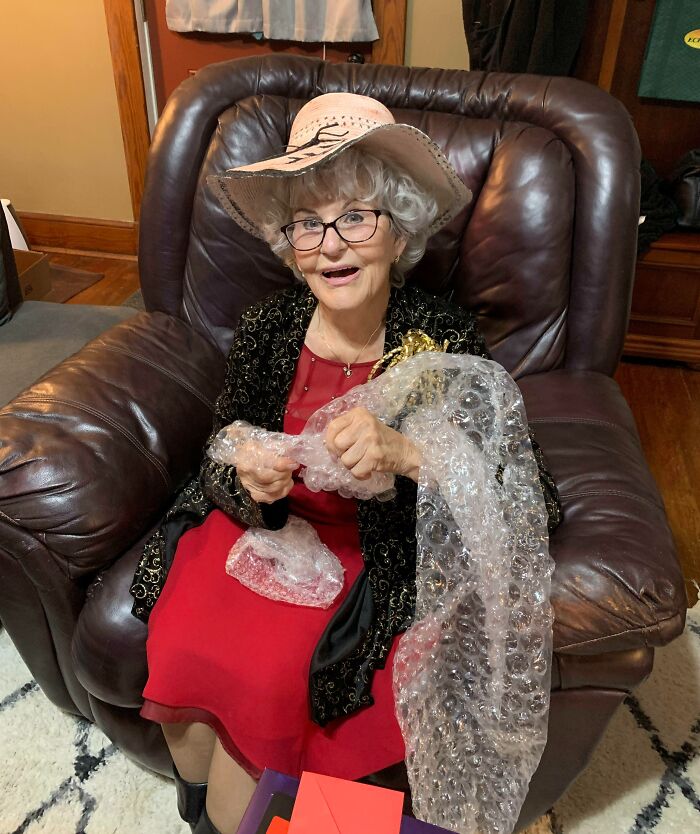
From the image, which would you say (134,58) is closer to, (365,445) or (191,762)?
(365,445)

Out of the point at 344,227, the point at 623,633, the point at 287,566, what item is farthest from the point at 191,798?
the point at 344,227

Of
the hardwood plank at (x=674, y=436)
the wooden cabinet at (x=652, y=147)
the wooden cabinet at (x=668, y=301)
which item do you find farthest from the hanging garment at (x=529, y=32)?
the hardwood plank at (x=674, y=436)

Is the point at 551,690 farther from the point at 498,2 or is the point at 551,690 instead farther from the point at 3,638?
the point at 498,2

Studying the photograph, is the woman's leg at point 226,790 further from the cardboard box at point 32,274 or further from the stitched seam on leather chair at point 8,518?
the cardboard box at point 32,274

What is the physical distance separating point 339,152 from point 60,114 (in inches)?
116

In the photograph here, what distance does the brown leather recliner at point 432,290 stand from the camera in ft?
3.32

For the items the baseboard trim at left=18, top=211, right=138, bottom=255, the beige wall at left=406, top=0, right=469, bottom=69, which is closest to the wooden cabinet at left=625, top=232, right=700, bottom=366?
the beige wall at left=406, top=0, right=469, bottom=69

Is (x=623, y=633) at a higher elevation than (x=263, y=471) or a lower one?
lower

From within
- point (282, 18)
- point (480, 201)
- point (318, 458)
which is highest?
point (282, 18)

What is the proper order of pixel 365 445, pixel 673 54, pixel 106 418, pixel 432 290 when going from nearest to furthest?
pixel 365 445, pixel 106 418, pixel 432 290, pixel 673 54

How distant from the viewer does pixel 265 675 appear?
37.9 inches

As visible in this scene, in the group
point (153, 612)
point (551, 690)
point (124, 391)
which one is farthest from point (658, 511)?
A: point (124, 391)

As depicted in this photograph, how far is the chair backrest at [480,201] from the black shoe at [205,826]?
3.10 ft

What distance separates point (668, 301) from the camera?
261cm
